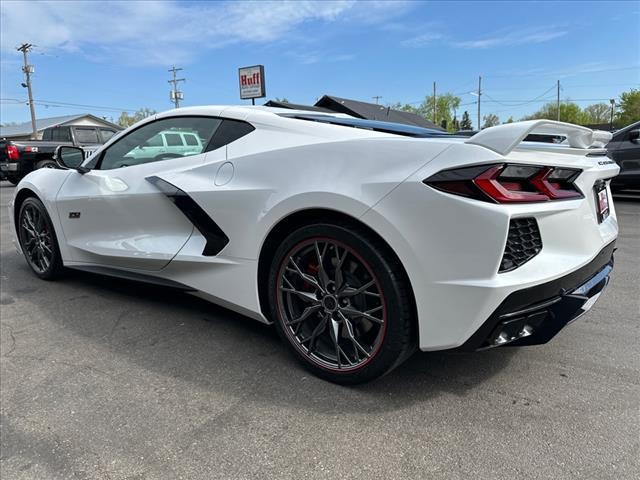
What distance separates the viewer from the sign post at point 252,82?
874 inches

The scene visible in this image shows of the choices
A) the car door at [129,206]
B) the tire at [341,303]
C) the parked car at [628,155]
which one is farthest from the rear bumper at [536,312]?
the parked car at [628,155]

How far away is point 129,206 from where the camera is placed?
10.4ft

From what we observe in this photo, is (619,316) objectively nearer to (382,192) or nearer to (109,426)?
(382,192)

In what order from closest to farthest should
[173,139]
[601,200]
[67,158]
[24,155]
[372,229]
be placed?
[372,229] → [601,200] → [173,139] → [67,158] → [24,155]

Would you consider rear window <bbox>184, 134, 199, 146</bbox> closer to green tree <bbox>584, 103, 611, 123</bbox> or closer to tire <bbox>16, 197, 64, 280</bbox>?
tire <bbox>16, 197, 64, 280</bbox>

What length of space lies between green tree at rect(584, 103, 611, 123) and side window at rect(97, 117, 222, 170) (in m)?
106

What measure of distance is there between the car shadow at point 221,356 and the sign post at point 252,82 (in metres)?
19.9

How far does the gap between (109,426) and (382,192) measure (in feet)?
5.18

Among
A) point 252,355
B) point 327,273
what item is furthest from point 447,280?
point 252,355

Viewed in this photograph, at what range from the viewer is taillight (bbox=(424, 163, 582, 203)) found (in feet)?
5.89

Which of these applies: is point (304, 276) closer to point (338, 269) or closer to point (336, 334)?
point (338, 269)

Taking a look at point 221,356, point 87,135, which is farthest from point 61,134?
point 221,356

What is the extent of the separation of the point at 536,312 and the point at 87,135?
17.1 m

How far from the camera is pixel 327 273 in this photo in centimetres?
227
